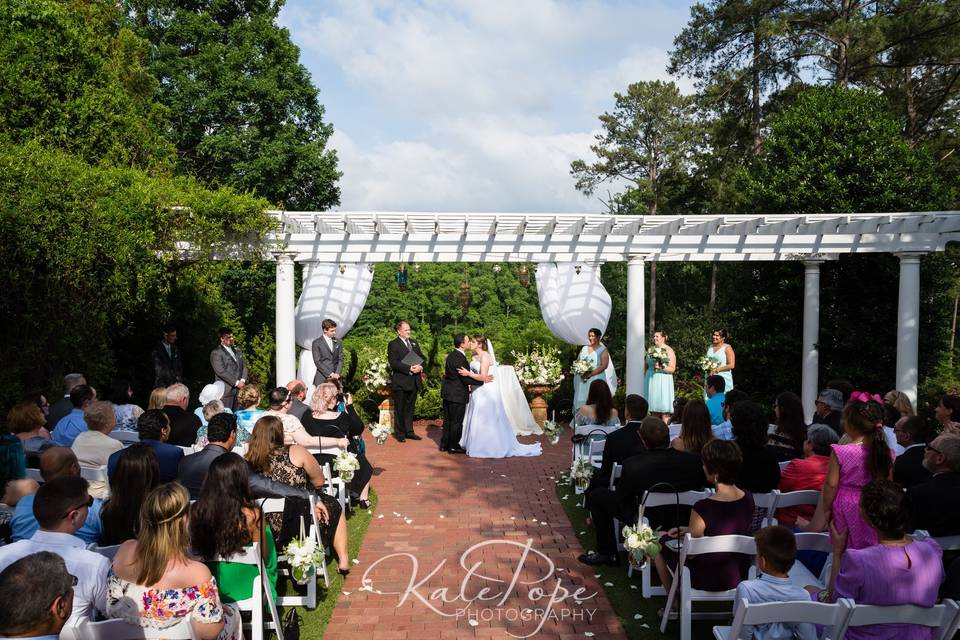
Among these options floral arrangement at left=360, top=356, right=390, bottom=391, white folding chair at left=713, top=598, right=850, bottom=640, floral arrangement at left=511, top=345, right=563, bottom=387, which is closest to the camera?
white folding chair at left=713, top=598, right=850, bottom=640

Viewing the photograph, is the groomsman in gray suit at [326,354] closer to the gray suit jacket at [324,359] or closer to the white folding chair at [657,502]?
the gray suit jacket at [324,359]

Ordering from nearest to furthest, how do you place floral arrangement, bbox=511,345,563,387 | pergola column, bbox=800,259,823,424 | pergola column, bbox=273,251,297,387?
pergola column, bbox=273,251,297,387
pergola column, bbox=800,259,823,424
floral arrangement, bbox=511,345,563,387

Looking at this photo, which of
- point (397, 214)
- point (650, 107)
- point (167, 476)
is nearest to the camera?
point (167, 476)

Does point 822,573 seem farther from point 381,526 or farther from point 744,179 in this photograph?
point 744,179

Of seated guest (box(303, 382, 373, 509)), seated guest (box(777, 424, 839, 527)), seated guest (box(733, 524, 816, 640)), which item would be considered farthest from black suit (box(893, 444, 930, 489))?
seated guest (box(303, 382, 373, 509))

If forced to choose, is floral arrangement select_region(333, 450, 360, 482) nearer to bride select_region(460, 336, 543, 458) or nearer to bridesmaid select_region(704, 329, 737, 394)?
bride select_region(460, 336, 543, 458)

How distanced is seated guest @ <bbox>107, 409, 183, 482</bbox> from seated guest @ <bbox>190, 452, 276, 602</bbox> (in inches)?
49.8

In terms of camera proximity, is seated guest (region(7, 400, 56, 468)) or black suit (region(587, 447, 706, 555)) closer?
black suit (region(587, 447, 706, 555))

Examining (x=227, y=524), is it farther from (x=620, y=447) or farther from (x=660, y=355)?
(x=660, y=355)

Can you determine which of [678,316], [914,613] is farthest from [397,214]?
[678,316]

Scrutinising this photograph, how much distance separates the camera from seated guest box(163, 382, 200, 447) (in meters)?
6.15

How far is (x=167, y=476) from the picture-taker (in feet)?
16.1

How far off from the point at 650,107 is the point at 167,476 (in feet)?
92.9

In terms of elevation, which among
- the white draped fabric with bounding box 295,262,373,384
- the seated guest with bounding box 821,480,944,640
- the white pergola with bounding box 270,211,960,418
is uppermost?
the white pergola with bounding box 270,211,960,418
